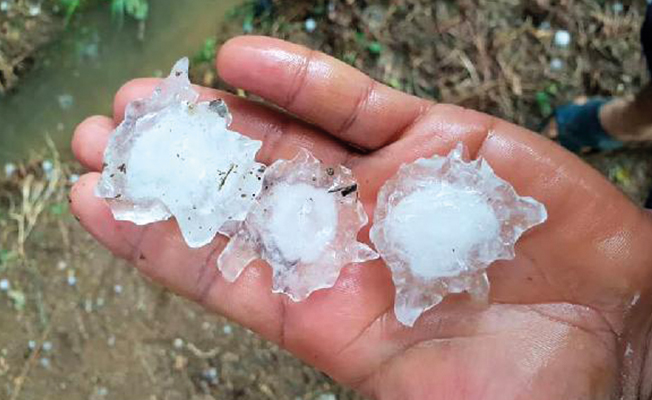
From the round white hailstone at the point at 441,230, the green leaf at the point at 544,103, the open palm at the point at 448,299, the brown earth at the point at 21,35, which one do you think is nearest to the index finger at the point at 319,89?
the open palm at the point at 448,299

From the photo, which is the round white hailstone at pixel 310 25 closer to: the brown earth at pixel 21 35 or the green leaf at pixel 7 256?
the brown earth at pixel 21 35

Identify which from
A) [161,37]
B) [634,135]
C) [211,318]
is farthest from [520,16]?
[211,318]

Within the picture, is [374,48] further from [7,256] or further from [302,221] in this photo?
[7,256]

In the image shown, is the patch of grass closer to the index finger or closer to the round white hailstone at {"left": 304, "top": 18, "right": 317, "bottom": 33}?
the round white hailstone at {"left": 304, "top": 18, "right": 317, "bottom": 33}

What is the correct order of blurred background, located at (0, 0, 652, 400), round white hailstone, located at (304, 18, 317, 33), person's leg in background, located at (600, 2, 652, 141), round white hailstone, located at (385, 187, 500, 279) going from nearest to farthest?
round white hailstone, located at (385, 187, 500, 279)
person's leg in background, located at (600, 2, 652, 141)
blurred background, located at (0, 0, 652, 400)
round white hailstone, located at (304, 18, 317, 33)

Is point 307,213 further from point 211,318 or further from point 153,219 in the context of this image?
point 211,318

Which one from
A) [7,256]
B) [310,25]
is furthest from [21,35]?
[310,25]

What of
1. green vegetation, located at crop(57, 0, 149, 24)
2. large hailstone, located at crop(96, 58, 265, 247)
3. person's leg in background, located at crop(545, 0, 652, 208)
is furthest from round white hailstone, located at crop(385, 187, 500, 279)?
→ green vegetation, located at crop(57, 0, 149, 24)
